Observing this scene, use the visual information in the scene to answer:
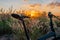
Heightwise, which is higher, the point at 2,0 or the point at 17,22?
the point at 2,0

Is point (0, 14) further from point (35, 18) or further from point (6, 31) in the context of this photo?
point (35, 18)

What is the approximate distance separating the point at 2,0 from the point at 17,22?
68 centimetres

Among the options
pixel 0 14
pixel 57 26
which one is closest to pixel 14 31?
pixel 0 14

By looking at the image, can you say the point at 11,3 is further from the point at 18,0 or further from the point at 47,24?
the point at 47,24

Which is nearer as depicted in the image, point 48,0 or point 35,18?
point 35,18

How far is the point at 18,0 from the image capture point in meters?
6.02

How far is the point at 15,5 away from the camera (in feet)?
19.6

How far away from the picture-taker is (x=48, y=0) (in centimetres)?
628

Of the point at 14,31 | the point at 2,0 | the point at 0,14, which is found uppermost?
the point at 2,0

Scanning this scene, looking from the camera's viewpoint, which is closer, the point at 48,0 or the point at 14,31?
the point at 14,31

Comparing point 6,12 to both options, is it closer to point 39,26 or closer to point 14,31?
point 14,31

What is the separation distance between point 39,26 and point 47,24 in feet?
0.71

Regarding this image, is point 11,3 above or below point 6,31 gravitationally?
above

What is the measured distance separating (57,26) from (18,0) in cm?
123
